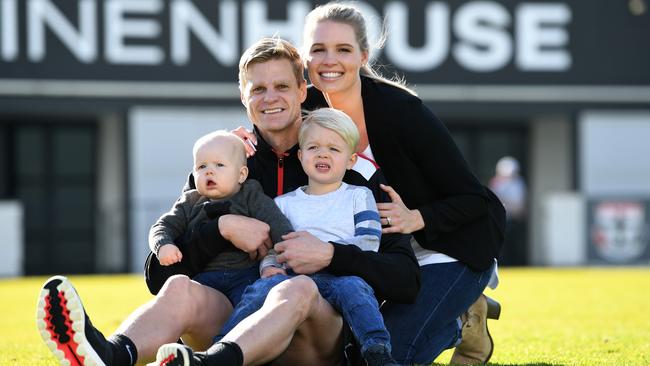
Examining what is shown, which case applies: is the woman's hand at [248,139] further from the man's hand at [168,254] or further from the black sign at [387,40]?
the black sign at [387,40]

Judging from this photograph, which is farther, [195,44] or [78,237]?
[78,237]

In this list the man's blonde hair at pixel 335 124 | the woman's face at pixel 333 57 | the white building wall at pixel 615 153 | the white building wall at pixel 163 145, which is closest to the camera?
the man's blonde hair at pixel 335 124

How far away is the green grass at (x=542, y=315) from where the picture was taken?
6.33 meters

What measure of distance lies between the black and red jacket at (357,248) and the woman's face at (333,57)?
394 mm

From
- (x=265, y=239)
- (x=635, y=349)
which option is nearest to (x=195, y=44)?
(x=635, y=349)

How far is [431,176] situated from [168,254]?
122 centimetres

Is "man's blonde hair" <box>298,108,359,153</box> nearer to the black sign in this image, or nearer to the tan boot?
the tan boot

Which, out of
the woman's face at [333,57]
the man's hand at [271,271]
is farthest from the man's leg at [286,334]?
the woman's face at [333,57]

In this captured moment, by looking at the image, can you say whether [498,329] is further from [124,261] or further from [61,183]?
[61,183]

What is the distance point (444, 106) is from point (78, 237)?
6367 millimetres

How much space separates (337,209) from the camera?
482 centimetres

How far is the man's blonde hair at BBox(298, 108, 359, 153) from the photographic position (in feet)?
15.9

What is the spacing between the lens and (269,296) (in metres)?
4.46

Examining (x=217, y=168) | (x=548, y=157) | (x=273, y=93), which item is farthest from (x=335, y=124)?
(x=548, y=157)
